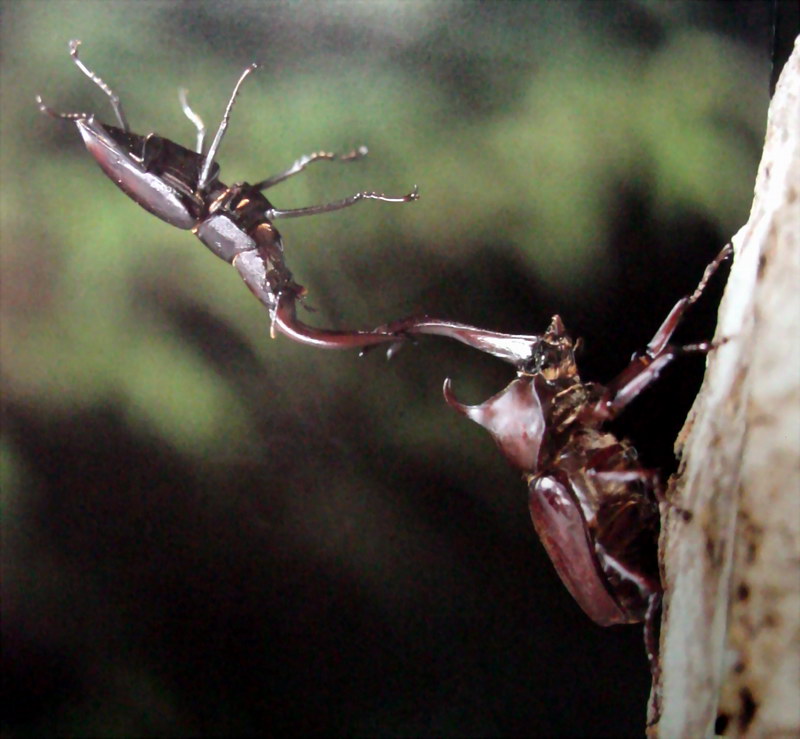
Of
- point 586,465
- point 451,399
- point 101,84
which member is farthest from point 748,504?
point 101,84

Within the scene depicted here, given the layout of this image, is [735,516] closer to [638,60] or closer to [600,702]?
[600,702]

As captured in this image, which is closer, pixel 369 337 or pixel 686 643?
pixel 686 643

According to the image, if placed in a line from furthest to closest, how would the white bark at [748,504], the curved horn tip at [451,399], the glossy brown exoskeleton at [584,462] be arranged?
the curved horn tip at [451,399] < the glossy brown exoskeleton at [584,462] < the white bark at [748,504]

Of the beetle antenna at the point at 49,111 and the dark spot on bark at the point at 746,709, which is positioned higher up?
the beetle antenna at the point at 49,111

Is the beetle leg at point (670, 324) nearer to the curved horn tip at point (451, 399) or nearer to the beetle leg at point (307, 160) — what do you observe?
the curved horn tip at point (451, 399)

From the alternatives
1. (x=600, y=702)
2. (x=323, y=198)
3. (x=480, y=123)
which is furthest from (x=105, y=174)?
(x=600, y=702)

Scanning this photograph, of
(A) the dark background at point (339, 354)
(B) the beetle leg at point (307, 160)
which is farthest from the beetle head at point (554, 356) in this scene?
(B) the beetle leg at point (307, 160)

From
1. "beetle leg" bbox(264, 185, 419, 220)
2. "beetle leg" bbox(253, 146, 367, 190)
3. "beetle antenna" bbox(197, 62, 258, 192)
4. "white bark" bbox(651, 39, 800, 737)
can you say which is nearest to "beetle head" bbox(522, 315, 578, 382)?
"white bark" bbox(651, 39, 800, 737)
